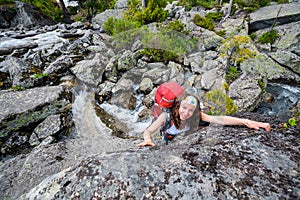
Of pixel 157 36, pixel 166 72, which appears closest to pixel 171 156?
pixel 166 72

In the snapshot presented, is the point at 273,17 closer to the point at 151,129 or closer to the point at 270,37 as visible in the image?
the point at 270,37

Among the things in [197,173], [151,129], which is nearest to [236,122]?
[197,173]

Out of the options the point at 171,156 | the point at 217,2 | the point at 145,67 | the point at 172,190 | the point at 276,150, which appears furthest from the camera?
the point at 217,2

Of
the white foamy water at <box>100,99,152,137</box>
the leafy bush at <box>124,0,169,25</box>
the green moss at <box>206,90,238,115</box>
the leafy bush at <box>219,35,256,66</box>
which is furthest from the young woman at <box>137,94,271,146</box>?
the leafy bush at <box>124,0,169,25</box>

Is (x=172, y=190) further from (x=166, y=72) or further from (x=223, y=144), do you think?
(x=166, y=72)

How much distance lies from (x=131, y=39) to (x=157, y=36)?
5.62 feet

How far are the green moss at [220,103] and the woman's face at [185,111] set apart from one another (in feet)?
13.9

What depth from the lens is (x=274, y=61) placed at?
379 inches

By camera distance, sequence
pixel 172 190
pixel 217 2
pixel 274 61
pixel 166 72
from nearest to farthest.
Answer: pixel 172 190
pixel 166 72
pixel 274 61
pixel 217 2

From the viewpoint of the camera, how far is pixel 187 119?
7.14ft

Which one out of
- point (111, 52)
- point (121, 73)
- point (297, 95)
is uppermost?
point (111, 52)

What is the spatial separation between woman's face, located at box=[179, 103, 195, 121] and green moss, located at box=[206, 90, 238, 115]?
4248 millimetres

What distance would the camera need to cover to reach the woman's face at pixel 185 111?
1.95 meters

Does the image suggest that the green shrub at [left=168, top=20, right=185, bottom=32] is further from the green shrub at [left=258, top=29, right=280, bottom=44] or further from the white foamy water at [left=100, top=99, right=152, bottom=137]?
the white foamy water at [left=100, top=99, right=152, bottom=137]
